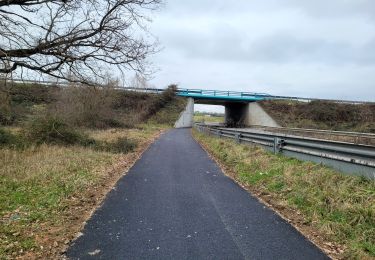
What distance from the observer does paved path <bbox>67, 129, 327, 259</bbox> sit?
4.91 meters

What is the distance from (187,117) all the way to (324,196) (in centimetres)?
5563

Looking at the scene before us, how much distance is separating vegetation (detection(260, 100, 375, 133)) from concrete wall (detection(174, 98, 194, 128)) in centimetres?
1261

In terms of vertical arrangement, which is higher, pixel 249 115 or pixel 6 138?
pixel 249 115

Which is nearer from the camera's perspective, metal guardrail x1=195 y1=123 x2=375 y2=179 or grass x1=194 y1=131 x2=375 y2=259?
grass x1=194 y1=131 x2=375 y2=259

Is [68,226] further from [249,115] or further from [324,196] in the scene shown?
[249,115]

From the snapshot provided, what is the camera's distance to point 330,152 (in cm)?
948

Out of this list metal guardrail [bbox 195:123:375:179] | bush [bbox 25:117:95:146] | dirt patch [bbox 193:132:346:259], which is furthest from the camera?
bush [bbox 25:117:95:146]

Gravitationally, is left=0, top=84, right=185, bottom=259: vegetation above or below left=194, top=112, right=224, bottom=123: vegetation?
above

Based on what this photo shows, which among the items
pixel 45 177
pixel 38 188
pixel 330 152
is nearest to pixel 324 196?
pixel 330 152

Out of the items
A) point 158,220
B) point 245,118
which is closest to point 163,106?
point 245,118

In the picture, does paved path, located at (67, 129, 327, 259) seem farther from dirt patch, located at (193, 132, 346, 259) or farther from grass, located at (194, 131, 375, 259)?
grass, located at (194, 131, 375, 259)

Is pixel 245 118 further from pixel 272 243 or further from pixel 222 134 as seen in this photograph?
pixel 272 243

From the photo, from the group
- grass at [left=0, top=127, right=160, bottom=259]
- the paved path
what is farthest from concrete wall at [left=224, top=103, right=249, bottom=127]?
the paved path

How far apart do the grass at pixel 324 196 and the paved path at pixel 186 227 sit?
1.82 feet
